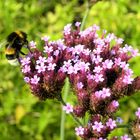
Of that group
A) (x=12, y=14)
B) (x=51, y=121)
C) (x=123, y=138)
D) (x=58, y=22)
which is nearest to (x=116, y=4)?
(x=58, y=22)

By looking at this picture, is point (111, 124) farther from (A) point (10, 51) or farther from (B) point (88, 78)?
(A) point (10, 51)

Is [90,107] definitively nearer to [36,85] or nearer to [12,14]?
[36,85]

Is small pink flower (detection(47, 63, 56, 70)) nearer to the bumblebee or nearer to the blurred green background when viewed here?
the bumblebee

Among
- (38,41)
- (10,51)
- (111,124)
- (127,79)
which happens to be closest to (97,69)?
(127,79)

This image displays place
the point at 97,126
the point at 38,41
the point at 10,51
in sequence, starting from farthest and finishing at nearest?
1. the point at 38,41
2. the point at 10,51
3. the point at 97,126

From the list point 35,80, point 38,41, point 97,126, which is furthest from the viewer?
point 38,41

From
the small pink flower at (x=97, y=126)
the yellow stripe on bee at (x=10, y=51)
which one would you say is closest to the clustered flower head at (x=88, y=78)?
the small pink flower at (x=97, y=126)

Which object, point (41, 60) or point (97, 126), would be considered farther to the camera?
point (41, 60)
